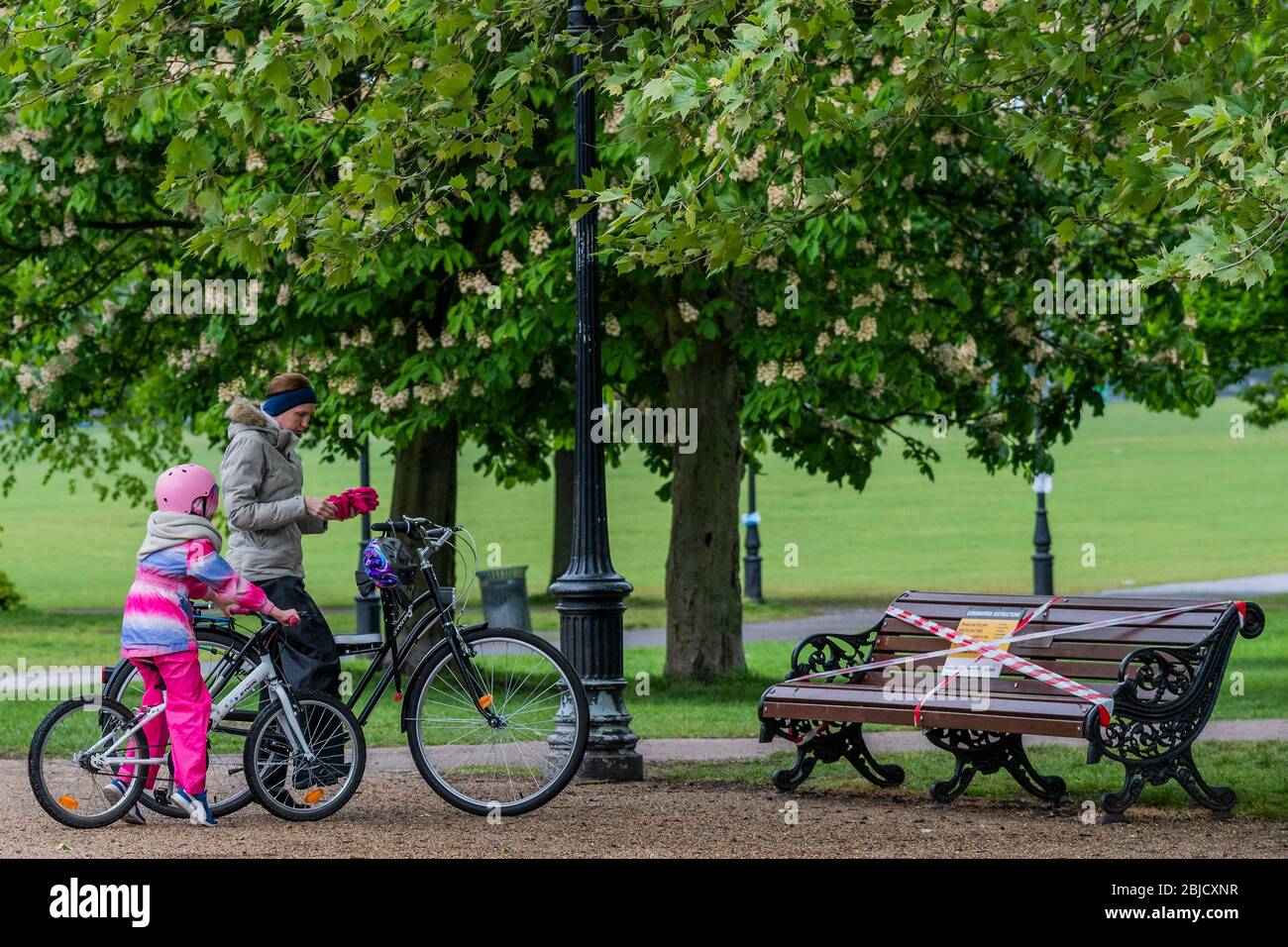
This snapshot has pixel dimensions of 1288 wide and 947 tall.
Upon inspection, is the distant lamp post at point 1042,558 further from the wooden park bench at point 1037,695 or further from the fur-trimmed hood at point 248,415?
the fur-trimmed hood at point 248,415

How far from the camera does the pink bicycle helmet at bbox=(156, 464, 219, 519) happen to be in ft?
25.9

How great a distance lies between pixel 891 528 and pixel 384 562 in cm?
5353

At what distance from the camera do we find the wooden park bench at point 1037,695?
27.0 feet

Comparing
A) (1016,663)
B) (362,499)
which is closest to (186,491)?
(362,499)

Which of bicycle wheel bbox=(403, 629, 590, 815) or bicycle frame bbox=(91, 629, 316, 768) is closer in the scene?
bicycle frame bbox=(91, 629, 316, 768)

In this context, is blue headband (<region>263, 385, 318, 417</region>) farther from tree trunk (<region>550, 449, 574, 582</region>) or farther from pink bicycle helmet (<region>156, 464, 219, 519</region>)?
tree trunk (<region>550, 449, 574, 582</region>)

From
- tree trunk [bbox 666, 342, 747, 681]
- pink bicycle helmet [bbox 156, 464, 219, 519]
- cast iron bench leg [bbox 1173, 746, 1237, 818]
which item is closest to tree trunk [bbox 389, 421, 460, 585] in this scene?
tree trunk [bbox 666, 342, 747, 681]

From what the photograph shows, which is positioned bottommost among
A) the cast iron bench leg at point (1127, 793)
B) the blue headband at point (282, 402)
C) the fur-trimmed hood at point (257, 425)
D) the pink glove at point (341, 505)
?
the cast iron bench leg at point (1127, 793)

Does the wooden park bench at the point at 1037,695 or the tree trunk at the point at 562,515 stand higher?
the tree trunk at the point at 562,515

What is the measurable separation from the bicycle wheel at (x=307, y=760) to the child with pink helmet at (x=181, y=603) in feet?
0.85

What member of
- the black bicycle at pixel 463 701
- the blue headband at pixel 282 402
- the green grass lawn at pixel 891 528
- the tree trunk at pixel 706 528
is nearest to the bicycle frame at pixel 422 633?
the black bicycle at pixel 463 701
